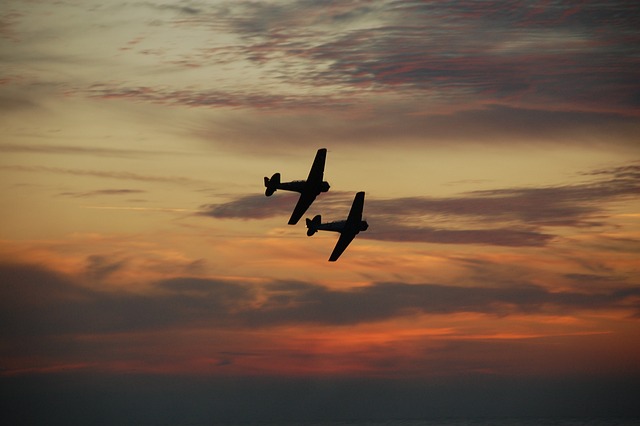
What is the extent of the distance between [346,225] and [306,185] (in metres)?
13.2

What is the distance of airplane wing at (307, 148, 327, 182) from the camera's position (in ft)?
398

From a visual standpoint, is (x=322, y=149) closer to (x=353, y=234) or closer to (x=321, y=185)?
(x=321, y=185)

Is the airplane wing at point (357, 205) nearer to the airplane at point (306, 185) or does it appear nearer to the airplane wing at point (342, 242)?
the airplane wing at point (342, 242)

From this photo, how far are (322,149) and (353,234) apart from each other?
19376 millimetres

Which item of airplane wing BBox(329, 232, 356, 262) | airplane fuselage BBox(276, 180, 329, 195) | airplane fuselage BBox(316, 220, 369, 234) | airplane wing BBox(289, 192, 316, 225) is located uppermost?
airplane fuselage BBox(276, 180, 329, 195)

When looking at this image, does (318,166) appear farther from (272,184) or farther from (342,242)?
(342,242)

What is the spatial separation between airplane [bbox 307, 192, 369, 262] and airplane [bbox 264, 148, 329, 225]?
4.75 metres

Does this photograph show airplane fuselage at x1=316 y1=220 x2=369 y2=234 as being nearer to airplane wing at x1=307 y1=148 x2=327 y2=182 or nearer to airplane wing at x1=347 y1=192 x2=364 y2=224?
airplane wing at x1=347 y1=192 x2=364 y2=224

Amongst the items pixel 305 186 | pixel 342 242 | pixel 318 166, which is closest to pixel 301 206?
pixel 305 186

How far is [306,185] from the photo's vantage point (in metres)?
124

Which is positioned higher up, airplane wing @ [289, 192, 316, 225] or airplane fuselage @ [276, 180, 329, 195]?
airplane fuselage @ [276, 180, 329, 195]

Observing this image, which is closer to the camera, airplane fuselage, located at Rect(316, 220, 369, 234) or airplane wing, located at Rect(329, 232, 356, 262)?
airplane fuselage, located at Rect(316, 220, 369, 234)

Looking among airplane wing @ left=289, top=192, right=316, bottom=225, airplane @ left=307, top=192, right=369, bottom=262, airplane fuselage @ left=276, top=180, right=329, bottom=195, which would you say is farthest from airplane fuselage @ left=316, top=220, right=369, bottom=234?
airplane fuselage @ left=276, top=180, right=329, bottom=195

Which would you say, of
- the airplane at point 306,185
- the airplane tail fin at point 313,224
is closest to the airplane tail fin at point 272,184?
the airplane at point 306,185
